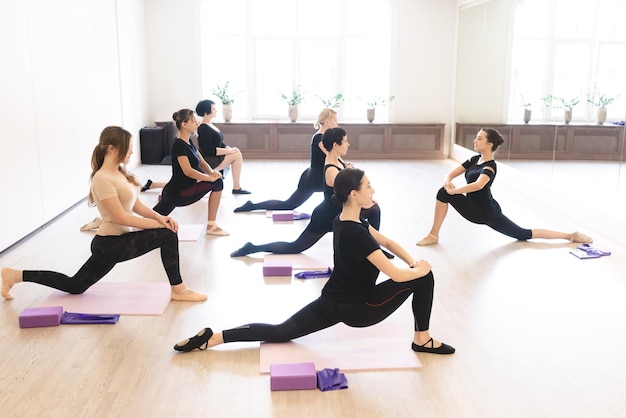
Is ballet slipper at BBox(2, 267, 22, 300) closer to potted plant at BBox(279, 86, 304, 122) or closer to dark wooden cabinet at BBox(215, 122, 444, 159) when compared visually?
dark wooden cabinet at BBox(215, 122, 444, 159)

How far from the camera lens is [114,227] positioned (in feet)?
12.7

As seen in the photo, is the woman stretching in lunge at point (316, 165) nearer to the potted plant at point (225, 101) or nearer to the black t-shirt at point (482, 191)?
the black t-shirt at point (482, 191)

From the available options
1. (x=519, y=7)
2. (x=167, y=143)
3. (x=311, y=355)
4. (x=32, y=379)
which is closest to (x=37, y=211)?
(x=32, y=379)

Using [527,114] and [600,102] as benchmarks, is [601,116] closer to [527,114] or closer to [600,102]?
[600,102]

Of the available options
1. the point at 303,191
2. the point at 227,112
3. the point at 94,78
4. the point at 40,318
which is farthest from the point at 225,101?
the point at 40,318

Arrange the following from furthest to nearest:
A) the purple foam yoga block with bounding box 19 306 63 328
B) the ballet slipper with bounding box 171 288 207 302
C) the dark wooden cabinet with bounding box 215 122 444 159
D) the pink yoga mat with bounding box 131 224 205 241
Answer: the dark wooden cabinet with bounding box 215 122 444 159
the pink yoga mat with bounding box 131 224 205 241
the ballet slipper with bounding box 171 288 207 302
the purple foam yoga block with bounding box 19 306 63 328

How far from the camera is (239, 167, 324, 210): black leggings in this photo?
19.0 ft

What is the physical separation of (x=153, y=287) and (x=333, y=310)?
160 cm

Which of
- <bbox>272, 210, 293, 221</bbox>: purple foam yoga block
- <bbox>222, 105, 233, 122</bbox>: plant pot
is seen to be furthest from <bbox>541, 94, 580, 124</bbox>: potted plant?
<bbox>222, 105, 233, 122</bbox>: plant pot

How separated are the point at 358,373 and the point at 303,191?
2.99 meters

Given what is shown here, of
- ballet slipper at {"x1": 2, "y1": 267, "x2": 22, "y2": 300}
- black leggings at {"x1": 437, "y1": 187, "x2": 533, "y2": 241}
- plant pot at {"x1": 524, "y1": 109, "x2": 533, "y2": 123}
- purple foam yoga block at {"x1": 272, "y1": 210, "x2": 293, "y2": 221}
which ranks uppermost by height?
plant pot at {"x1": 524, "y1": 109, "x2": 533, "y2": 123}

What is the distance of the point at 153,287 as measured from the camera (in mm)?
4305

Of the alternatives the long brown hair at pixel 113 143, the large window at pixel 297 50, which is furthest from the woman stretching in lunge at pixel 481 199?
the large window at pixel 297 50

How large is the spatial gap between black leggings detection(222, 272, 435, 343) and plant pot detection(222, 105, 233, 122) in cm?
740
